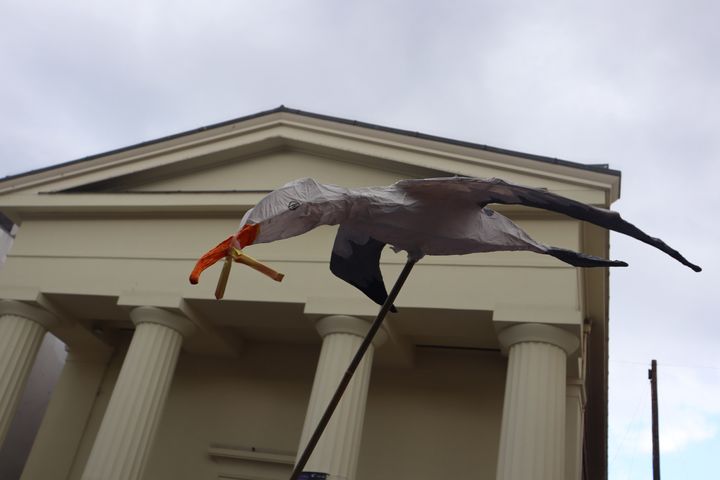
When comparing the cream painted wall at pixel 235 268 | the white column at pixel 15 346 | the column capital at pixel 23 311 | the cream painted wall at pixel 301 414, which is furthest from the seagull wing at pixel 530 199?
the column capital at pixel 23 311

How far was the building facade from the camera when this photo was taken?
36.0 feet

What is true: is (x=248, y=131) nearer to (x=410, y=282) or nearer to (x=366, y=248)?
(x=410, y=282)

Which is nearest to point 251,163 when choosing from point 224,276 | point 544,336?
Answer: point 544,336

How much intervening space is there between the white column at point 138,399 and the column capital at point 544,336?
5687 mm

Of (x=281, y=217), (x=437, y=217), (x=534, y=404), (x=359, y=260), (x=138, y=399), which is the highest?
(x=534, y=404)

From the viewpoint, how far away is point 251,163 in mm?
14469

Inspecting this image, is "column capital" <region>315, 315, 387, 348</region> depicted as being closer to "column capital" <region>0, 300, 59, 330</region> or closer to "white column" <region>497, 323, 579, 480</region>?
"white column" <region>497, 323, 579, 480</region>

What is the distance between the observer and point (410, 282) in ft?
37.7

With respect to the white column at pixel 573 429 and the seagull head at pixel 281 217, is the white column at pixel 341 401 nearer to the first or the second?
the white column at pixel 573 429

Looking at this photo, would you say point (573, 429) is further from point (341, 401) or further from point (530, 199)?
point (530, 199)

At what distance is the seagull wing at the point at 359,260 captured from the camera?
525 cm

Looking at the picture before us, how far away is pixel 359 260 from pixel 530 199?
4.37 ft

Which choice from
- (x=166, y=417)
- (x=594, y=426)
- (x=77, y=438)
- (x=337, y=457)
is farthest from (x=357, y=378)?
(x=594, y=426)

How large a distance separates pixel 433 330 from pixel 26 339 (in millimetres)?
7347
